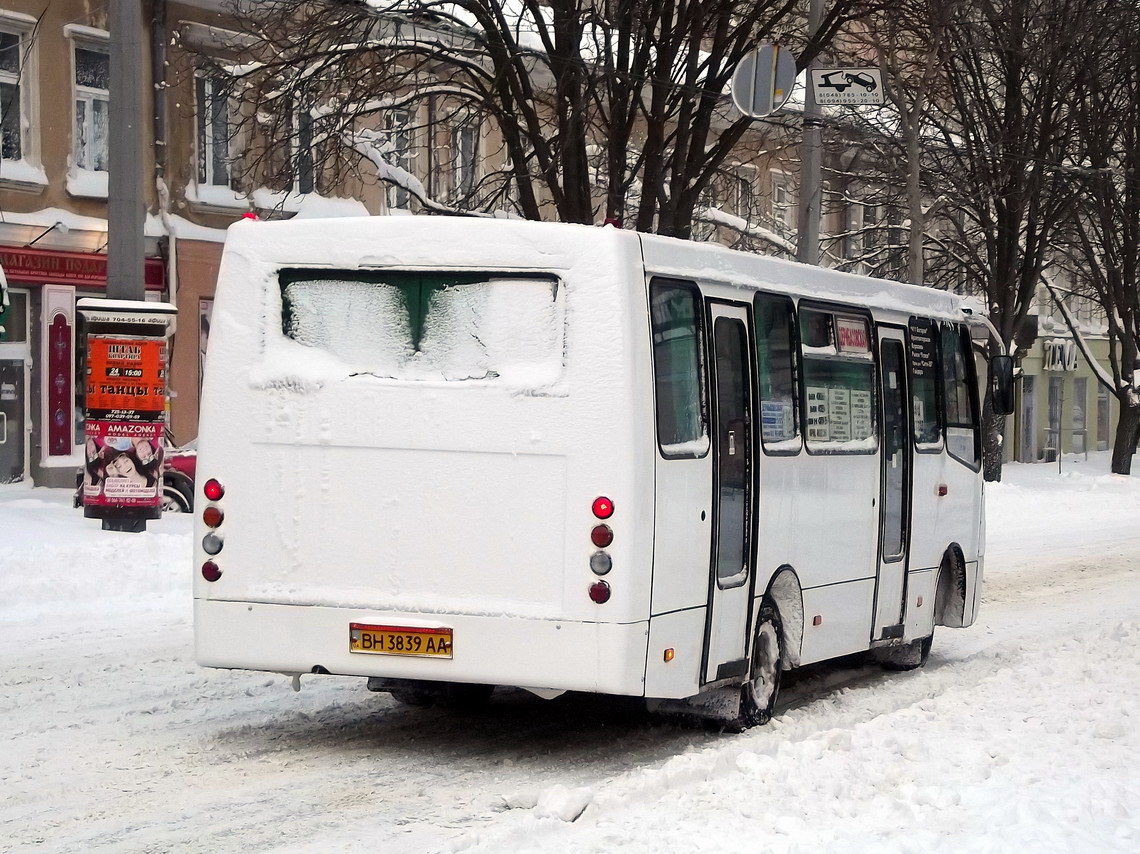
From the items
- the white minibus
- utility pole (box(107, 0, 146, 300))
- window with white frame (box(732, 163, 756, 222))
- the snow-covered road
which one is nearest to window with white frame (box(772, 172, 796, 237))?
window with white frame (box(732, 163, 756, 222))

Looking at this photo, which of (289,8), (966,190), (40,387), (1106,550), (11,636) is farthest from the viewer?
(966,190)

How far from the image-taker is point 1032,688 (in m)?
9.92

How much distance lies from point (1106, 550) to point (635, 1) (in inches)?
365

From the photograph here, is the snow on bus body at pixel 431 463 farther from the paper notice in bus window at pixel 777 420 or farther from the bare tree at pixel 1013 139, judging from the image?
the bare tree at pixel 1013 139

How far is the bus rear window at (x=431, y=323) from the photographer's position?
8.12 meters

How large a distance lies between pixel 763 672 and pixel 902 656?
10.2ft

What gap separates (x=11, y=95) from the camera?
2630cm

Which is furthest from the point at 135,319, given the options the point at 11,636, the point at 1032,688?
the point at 1032,688

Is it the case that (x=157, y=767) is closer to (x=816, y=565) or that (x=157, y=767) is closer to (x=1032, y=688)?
(x=816, y=565)

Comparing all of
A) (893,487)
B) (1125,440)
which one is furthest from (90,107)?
(1125,440)

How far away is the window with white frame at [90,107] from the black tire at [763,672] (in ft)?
67.0

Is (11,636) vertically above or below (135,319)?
below

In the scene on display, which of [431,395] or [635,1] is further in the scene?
[635,1]

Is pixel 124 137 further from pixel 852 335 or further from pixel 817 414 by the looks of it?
pixel 817 414
